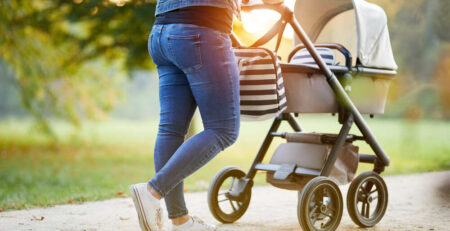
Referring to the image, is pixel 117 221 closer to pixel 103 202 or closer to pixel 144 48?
pixel 103 202

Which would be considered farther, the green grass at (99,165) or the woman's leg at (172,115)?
the green grass at (99,165)

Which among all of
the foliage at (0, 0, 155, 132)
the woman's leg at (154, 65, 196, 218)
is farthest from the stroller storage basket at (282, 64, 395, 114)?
the foliage at (0, 0, 155, 132)

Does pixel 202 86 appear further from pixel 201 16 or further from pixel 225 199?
pixel 225 199

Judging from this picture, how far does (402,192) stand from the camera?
4.59 metres

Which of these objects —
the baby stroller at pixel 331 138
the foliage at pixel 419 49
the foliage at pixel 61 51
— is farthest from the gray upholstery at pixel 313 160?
the foliage at pixel 419 49

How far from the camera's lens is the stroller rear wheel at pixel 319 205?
2852 mm

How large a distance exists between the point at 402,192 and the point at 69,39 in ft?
26.4

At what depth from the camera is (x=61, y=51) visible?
11180mm

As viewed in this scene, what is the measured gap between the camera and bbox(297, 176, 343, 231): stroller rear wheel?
9.36 feet

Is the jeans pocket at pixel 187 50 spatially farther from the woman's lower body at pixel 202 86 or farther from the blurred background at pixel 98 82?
the blurred background at pixel 98 82

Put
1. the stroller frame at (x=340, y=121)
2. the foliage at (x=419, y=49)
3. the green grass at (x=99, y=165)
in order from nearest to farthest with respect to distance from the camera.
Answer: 1. the stroller frame at (x=340, y=121)
2. the green grass at (x=99, y=165)
3. the foliage at (x=419, y=49)

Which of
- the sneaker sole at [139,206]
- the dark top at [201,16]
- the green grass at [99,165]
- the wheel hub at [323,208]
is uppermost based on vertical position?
the dark top at [201,16]

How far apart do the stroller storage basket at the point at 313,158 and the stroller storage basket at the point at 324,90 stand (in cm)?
22

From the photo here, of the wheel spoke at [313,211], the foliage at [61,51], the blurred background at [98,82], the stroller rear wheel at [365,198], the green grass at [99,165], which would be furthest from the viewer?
the foliage at [61,51]
